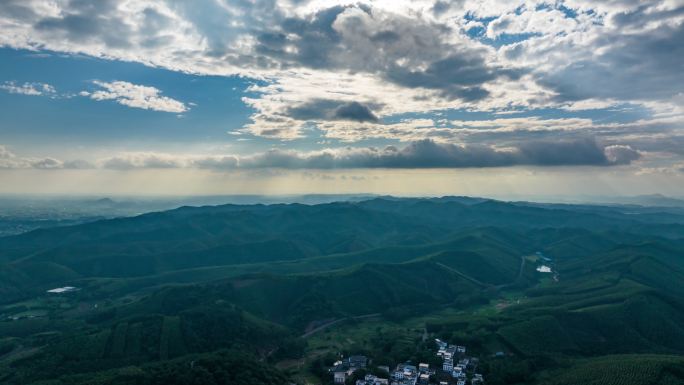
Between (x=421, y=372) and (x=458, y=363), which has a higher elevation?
(x=421, y=372)

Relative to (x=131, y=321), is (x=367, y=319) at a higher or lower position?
lower

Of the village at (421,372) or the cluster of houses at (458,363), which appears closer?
the village at (421,372)

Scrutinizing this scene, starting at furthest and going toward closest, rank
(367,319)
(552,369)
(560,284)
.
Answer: (560,284), (367,319), (552,369)

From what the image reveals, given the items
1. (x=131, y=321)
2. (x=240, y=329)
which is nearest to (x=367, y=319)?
(x=240, y=329)

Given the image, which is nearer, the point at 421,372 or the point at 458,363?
the point at 421,372

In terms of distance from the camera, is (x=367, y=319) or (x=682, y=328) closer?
(x=682, y=328)

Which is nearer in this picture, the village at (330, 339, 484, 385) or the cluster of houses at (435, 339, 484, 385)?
the village at (330, 339, 484, 385)

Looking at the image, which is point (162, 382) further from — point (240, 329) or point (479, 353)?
point (479, 353)

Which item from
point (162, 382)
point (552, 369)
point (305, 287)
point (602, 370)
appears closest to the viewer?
point (162, 382)
